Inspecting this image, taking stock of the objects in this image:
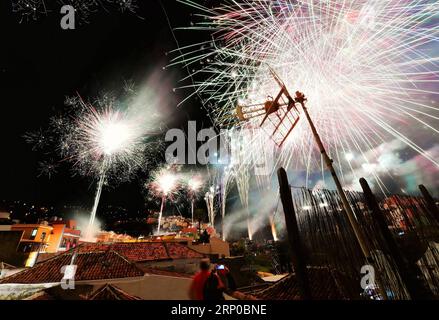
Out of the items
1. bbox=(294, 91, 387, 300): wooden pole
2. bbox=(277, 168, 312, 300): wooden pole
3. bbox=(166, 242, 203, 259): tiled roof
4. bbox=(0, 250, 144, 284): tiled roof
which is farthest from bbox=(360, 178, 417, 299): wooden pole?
bbox=(166, 242, 203, 259): tiled roof

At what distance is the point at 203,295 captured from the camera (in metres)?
6.06

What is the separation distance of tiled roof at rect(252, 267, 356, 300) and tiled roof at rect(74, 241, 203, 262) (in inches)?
650

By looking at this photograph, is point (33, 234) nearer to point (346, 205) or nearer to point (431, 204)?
point (346, 205)

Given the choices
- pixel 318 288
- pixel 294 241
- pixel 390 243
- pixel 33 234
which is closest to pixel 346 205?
pixel 294 241

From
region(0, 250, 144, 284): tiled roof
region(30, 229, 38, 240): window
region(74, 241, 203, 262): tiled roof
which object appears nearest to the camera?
region(0, 250, 144, 284): tiled roof

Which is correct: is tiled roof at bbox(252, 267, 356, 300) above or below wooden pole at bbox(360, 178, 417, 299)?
below

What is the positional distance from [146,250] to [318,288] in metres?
23.1

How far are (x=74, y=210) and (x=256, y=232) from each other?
→ 200 feet

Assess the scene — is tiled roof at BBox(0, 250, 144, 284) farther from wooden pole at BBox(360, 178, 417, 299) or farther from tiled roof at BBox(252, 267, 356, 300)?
wooden pole at BBox(360, 178, 417, 299)

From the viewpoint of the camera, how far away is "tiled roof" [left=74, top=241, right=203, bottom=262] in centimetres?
2641

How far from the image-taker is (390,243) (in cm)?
864

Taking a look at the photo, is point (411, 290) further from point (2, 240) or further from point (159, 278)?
point (2, 240)

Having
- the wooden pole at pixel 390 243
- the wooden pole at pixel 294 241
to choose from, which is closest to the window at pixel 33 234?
the wooden pole at pixel 294 241

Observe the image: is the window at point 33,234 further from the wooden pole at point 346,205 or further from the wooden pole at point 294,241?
the wooden pole at point 346,205
